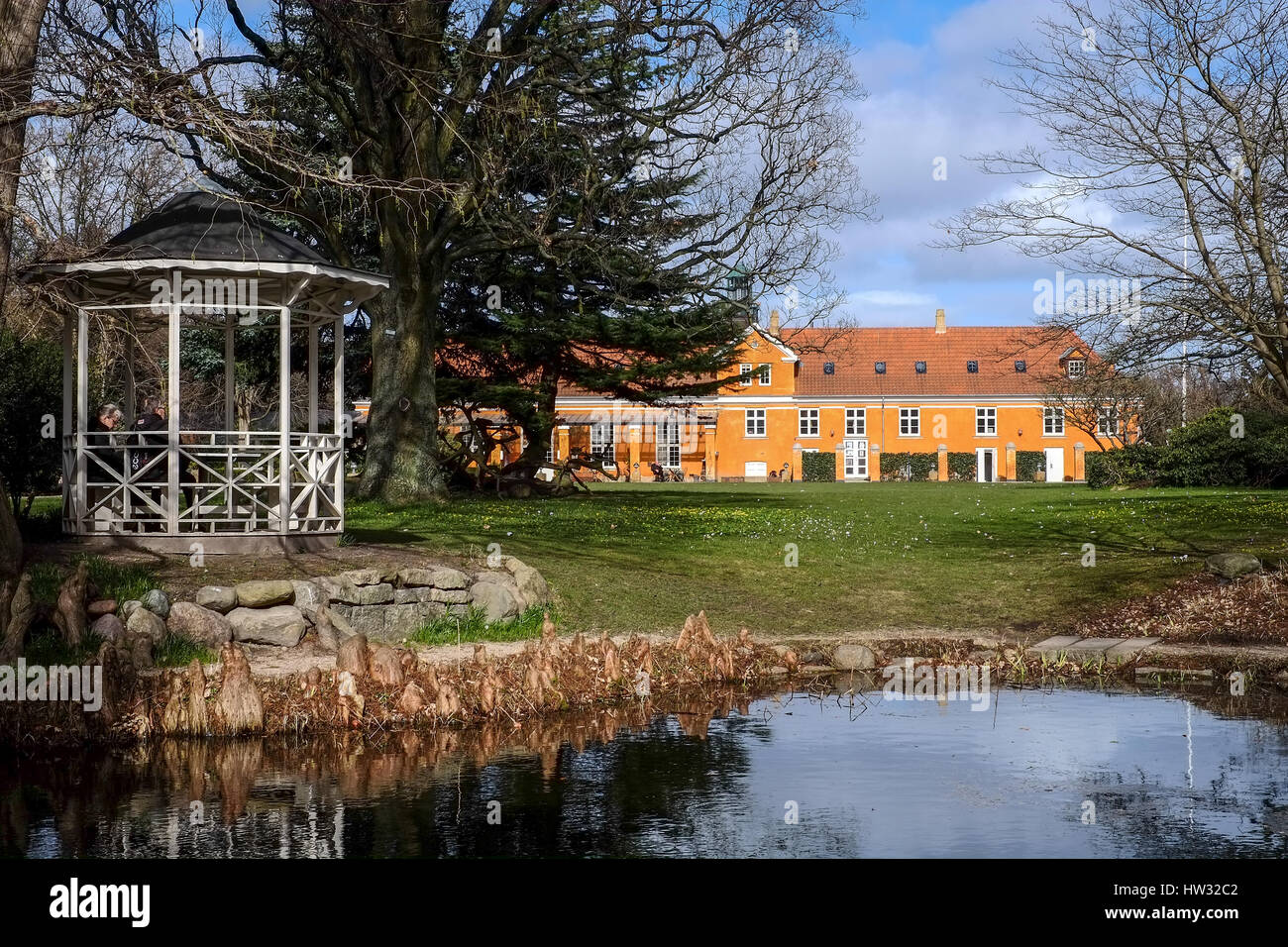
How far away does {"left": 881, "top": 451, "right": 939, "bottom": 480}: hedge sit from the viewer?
70.7 meters

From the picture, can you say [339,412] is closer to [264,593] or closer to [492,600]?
[492,600]

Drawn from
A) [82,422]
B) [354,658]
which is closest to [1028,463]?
[82,422]

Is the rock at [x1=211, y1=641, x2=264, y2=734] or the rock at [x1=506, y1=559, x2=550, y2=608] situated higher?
the rock at [x1=506, y1=559, x2=550, y2=608]

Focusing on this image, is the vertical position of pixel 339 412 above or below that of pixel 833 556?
above

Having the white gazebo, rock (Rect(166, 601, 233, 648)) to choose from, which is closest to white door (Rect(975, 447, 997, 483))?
the white gazebo

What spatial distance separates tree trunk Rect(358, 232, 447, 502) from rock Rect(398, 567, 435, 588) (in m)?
9.90

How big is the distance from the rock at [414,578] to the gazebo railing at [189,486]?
79.8 inches

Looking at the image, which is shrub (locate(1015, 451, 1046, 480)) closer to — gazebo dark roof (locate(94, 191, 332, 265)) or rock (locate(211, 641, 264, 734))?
gazebo dark roof (locate(94, 191, 332, 265))

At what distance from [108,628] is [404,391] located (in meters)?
12.8

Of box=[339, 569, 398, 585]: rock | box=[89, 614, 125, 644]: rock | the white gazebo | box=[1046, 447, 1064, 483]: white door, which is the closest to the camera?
box=[89, 614, 125, 644]: rock

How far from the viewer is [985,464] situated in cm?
7162

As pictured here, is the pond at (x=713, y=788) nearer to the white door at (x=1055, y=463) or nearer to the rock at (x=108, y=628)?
the rock at (x=108, y=628)

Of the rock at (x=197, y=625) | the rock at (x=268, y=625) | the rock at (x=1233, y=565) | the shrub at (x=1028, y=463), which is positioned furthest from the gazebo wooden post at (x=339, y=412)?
the shrub at (x=1028, y=463)

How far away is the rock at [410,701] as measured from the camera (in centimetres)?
1027
